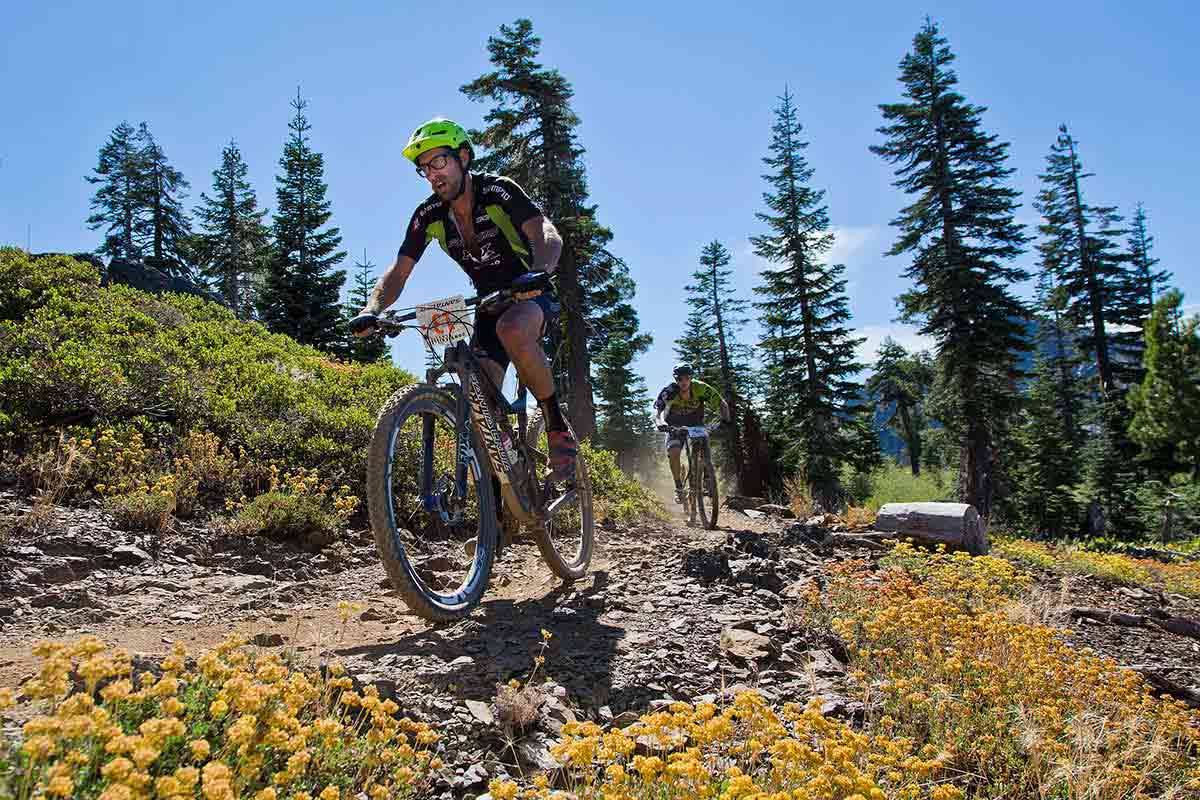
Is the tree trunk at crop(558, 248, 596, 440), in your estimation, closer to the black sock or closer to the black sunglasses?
the black sock

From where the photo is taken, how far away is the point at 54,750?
4.25ft

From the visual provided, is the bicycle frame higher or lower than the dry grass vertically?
higher

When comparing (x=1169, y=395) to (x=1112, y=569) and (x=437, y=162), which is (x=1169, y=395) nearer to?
(x=1112, y=569)

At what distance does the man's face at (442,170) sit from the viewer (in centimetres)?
391

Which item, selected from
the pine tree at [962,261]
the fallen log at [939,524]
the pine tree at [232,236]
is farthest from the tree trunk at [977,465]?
the pine tree at [232,236]

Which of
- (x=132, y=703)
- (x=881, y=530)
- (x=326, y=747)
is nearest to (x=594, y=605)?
(x=326, y=747)

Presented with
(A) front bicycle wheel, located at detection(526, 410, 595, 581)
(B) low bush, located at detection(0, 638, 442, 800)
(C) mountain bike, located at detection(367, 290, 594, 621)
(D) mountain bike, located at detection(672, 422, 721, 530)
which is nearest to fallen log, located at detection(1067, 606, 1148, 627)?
(A) front bicycle wheel, located at detection(526, 410, 595, 581)

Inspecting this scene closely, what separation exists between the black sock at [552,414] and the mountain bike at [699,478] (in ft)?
19.8

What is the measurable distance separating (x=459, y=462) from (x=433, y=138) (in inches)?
74.8

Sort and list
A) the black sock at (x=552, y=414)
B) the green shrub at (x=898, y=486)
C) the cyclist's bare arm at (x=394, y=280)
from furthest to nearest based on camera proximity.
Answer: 1. the green shrub at (x=898, y=486)
2. the black sock at (x=552, y=414)
3. the cyclist's bare arm at (x=394, y=280)

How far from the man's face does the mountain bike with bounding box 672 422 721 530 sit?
6.91 m

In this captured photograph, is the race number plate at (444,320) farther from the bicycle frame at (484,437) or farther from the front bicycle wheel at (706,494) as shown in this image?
the front bicycle wheel at (706,494)

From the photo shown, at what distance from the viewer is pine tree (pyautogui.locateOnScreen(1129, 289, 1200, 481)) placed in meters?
26.7

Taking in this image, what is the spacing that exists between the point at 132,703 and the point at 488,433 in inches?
90.8
